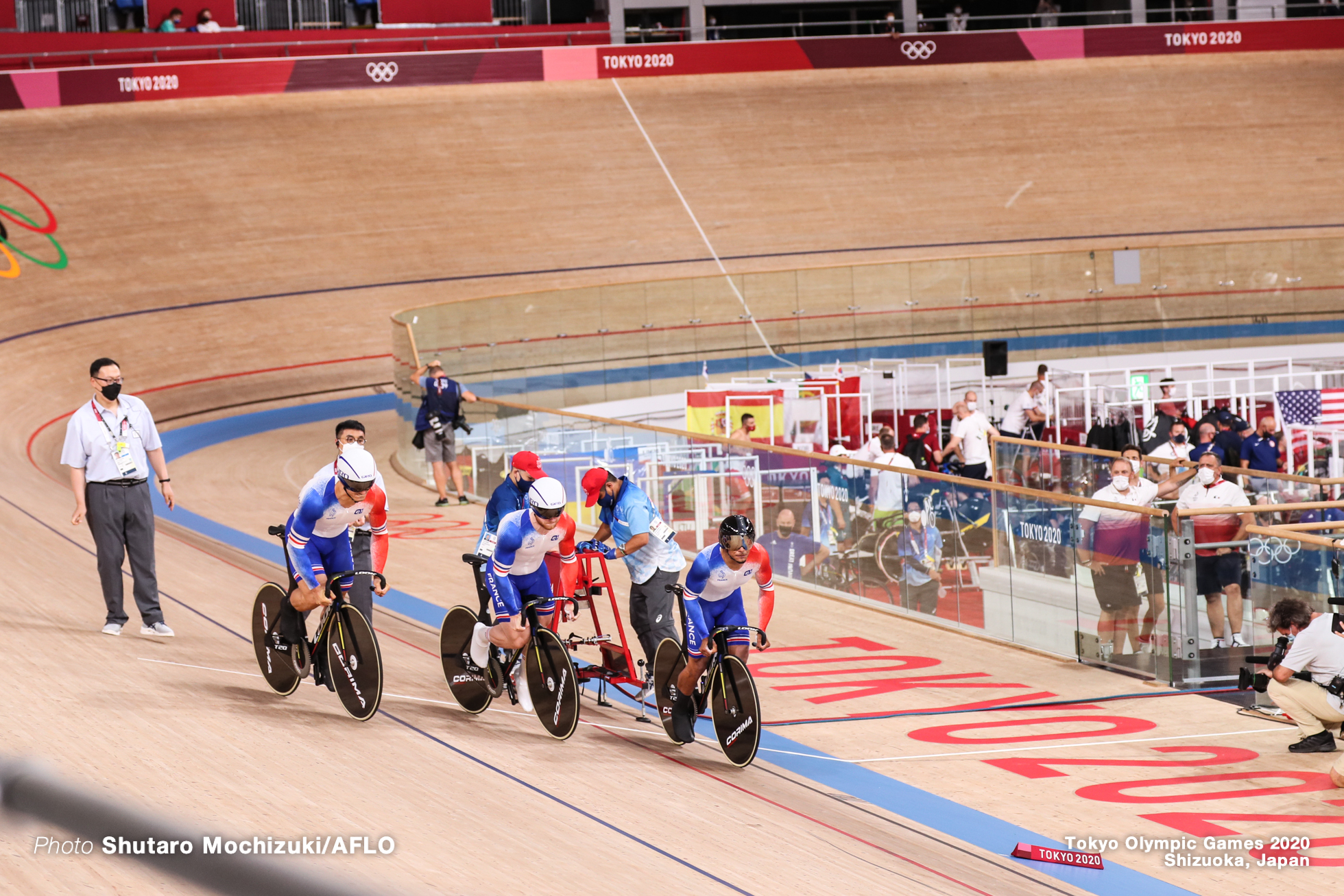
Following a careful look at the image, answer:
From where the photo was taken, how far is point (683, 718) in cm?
574

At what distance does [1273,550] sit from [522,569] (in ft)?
13.1

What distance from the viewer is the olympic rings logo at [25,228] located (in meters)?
18.5

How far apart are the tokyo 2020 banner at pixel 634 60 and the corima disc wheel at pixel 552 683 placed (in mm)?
19226

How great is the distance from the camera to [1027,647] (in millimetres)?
7949

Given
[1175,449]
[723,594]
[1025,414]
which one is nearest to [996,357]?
[1025,414]

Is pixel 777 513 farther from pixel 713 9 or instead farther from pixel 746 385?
pixel 713 9

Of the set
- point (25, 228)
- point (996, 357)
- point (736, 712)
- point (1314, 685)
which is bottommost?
point (1314, 685)

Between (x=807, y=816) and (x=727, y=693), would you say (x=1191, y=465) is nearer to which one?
(x=727, y=693)

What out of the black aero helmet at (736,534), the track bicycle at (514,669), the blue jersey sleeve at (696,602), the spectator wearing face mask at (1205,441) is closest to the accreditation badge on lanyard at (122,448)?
the track bicycle at (514,669)

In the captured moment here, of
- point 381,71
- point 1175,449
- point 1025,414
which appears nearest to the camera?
point 1175,449

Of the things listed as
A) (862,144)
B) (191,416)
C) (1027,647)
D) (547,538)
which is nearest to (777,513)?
(1027,647)

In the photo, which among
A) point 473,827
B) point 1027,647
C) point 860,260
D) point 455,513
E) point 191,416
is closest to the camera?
point 473,827

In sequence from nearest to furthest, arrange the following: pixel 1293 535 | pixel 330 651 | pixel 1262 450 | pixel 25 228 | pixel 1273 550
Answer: pixel 330 651
pixel 1293 535
pixel 1273 550
pixel 1262 450
pixel 25 228

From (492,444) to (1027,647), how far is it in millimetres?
5716
